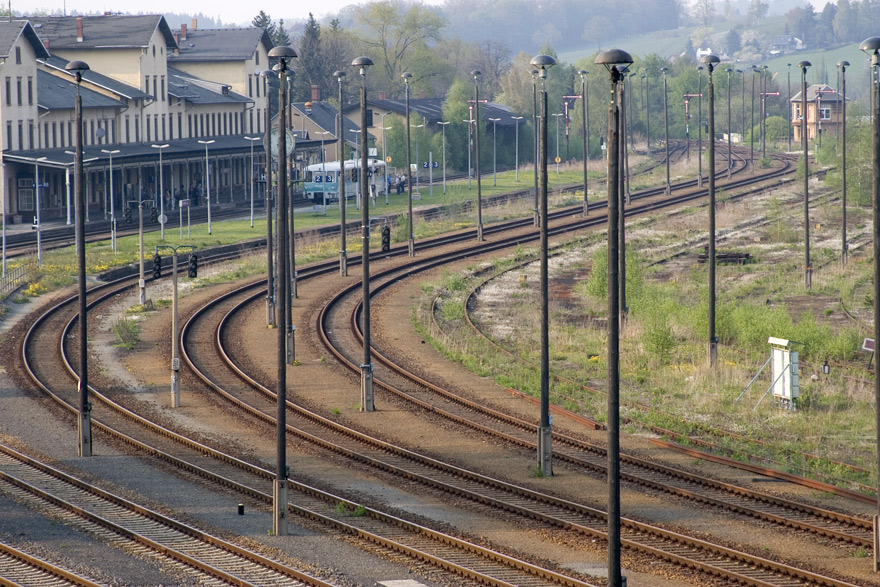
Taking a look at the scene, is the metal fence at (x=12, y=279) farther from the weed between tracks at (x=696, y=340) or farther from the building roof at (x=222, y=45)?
the building roof at (x=222, y=45)

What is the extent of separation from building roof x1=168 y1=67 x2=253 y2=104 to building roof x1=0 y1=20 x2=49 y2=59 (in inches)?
654

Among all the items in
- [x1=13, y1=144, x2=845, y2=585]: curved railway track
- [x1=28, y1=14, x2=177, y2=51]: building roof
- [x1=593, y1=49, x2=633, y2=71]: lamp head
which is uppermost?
[x1=28, y1=14, x2=177, y2=51]: building roof

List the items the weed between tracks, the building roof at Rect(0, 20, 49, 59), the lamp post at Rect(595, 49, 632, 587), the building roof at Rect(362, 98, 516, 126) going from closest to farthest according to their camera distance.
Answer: the lamp post at Rect(595, 49, 632, 587)
the weed between tracks
the building roof at Rect(0, 20, 49, 59)
the building roof at Rect(362, 98, 516, 126)

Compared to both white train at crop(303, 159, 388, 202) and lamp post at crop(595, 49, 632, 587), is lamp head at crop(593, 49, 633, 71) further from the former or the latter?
white train at crop(303, 159, 388, 202)

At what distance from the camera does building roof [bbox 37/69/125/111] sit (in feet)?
228

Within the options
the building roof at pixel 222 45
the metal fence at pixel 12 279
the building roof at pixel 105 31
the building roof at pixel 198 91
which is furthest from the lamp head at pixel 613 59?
the building roof at pixel 222 45

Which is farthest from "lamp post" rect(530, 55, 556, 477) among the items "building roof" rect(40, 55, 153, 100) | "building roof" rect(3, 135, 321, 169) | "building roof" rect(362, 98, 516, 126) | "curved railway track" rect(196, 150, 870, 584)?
"building roof" rect(362, 98, 516, 126)

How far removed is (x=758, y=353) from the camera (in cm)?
3303

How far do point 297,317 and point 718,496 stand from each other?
69.8 feet

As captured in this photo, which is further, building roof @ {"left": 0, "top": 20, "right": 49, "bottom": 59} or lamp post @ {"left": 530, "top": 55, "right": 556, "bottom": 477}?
building roof @ {"left": 0, "top": 20, "right": 49, "bottom": 59}

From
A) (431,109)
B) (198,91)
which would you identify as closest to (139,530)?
(198,91)

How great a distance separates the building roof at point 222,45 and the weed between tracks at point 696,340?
1696 inches

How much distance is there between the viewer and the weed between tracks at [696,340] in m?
25.3

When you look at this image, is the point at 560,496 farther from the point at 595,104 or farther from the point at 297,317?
the point at 595,104
